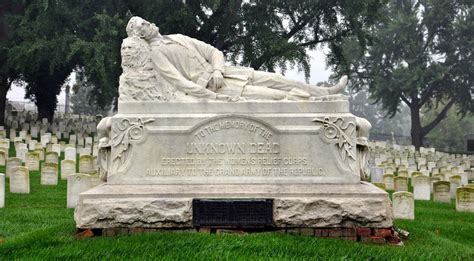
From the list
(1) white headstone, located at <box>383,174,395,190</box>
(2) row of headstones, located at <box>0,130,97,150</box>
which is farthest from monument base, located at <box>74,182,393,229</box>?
(2) row of headstones, located at <box>0,130,97,150</box>

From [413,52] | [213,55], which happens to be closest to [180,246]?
[213,55]

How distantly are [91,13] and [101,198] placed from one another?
17.1 metres

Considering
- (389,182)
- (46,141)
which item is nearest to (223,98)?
(389,182)

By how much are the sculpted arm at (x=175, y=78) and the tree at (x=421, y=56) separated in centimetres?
2509

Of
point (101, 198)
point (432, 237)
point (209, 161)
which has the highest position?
point (209, 161)

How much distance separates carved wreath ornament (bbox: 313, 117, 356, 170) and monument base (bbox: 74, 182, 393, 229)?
497mm

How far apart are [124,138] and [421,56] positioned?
96.0 feet

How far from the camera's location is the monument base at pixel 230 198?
19.0ft

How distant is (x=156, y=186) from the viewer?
6.11 metres

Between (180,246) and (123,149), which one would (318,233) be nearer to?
(180,246)

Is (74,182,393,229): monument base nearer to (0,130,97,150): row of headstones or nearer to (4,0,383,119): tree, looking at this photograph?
(0,130,97,150): row of headstones

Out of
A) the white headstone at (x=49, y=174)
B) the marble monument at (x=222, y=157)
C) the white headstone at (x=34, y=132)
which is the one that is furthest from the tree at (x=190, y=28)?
the marble monument at (x=222, y=157)

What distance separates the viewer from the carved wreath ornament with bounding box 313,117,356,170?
20.5 feet

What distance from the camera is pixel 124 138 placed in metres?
6.27
